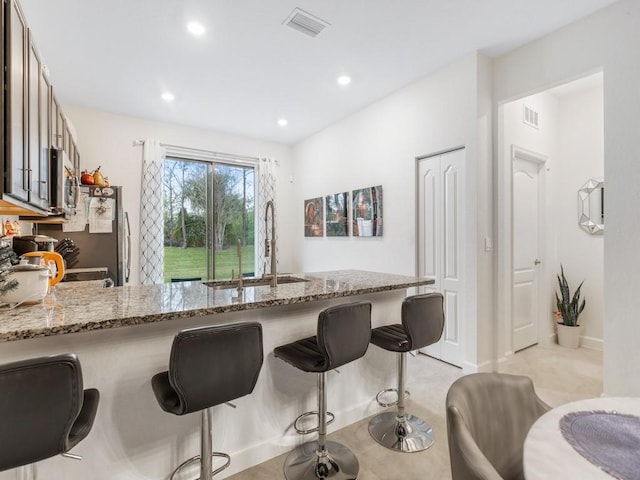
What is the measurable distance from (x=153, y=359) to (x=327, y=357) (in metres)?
0.86

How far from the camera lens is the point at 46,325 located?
1195 mm

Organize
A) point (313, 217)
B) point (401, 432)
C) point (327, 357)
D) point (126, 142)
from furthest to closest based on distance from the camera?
point (313, 217) < point (126, 142) < point (401, 432) < point (327, 357)

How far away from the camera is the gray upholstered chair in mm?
1118

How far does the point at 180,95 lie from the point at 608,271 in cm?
449

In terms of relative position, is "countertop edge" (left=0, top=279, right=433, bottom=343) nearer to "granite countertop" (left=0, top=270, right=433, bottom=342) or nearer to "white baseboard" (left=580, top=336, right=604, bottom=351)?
"granite countertop" (left=0, top=270, right=433, bottom=342)

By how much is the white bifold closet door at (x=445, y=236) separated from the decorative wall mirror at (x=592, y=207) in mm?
1744

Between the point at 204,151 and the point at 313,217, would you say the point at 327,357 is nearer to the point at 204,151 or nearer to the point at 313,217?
the point at 313,217

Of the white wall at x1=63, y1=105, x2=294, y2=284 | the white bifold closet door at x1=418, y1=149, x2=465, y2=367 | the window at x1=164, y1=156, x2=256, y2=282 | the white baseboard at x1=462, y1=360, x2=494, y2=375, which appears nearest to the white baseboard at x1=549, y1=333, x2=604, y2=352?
the white baseboard at x1=462, y1=360, x2=494, y2=375

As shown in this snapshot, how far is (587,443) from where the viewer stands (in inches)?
36.4

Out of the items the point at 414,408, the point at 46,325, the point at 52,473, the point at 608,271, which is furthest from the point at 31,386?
the point at 608,271

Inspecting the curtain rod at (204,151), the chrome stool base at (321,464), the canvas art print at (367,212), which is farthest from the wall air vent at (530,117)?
the curtain rod at (204,151)

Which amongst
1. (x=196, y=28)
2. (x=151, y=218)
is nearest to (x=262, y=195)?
(x=151, y=218)

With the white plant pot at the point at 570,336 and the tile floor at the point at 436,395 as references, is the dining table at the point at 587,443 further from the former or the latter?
the white plant pot at the point at 570,336

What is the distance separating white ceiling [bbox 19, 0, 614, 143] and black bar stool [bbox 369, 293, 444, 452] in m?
2.18
